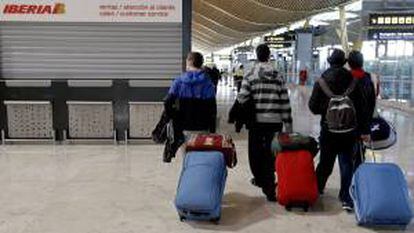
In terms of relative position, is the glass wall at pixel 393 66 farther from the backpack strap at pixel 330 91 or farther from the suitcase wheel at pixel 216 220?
the suitcase wheel at pixel 216 220

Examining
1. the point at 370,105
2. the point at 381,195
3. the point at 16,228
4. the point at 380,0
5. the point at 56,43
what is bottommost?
the point at 16,228

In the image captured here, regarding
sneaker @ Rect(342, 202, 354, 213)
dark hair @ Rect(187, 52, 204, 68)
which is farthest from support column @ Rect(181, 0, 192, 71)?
sneaker @ Rect(342, 202, 354, 213)

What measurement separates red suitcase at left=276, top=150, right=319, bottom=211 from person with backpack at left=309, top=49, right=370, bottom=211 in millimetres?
309

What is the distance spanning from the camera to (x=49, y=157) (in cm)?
786

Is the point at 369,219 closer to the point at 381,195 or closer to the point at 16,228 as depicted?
the point at 381,195

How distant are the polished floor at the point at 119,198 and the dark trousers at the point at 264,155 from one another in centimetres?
19

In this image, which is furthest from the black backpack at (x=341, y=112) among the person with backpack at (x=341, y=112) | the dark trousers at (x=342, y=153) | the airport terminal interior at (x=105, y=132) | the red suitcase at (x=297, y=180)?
the airport terminal interior at (x=105, y=132)

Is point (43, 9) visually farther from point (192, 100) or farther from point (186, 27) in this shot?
point (192, 100)

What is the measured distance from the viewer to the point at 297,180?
513 centimetres

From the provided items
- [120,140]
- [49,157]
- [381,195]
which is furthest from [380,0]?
[381,195]

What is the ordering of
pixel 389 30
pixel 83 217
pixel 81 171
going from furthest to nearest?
pixel 389 30, pixel 81 171, pixel 83 217

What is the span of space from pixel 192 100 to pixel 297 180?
1.24 meters

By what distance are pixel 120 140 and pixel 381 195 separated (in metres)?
5.40

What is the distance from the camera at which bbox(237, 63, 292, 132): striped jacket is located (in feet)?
17.9
